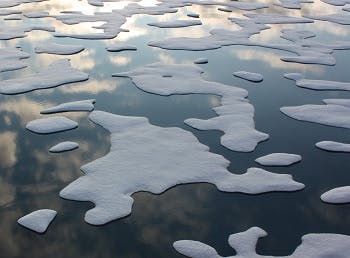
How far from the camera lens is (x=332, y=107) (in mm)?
6172

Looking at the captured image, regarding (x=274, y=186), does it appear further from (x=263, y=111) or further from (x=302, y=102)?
(x=302, y=102)

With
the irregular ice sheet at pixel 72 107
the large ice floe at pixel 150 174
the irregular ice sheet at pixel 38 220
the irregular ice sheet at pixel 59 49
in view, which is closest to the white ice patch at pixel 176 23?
the irregular ice sheet at pixel 59 49

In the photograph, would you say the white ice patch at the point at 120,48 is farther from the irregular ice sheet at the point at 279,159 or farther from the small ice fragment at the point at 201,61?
the irregular ice sheet at the point at 279,159

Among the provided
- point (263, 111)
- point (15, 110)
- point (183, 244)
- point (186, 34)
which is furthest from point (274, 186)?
point (186, 34)

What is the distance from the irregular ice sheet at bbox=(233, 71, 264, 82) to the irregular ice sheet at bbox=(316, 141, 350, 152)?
2.19 metres

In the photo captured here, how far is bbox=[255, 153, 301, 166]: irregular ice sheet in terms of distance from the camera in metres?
4.70

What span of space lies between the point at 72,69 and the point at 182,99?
7.02 ft

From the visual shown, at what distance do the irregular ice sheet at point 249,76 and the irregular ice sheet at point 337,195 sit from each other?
314cm

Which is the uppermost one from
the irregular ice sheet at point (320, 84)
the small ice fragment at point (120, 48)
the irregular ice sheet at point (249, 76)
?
the small ice fragment at point (120, 48)

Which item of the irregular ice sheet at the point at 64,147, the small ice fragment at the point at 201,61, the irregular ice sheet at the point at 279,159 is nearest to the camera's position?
the irregular ice sheet at the point at 279,159

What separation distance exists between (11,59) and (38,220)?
4.85m

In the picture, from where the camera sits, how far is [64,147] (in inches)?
193

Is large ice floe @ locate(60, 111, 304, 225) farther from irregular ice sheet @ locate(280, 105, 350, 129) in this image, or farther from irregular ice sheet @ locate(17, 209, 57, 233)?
irregular ice sheet @ locate(280, 105, 350, 129)

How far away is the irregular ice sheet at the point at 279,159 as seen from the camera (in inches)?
185
